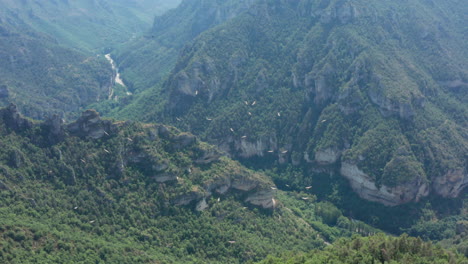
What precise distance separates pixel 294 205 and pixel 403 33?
90.5 metres

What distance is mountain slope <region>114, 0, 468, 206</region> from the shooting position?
13062 cm

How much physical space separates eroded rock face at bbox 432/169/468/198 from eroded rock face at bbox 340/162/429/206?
11.2 ft

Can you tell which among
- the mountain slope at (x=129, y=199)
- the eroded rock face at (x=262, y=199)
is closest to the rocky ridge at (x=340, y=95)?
the mountain slope at (x=129, y=199)

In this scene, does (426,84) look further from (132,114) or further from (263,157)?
(132,114)

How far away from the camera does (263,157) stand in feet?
502

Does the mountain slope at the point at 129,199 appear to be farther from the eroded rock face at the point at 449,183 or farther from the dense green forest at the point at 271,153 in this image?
the eroded rock face at the point at 449,183

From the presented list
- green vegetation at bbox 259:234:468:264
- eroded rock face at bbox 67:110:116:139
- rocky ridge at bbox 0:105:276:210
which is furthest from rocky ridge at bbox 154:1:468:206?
eroded rock face at bbox 67:110:116:139

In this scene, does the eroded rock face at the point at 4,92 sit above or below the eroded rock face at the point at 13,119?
below

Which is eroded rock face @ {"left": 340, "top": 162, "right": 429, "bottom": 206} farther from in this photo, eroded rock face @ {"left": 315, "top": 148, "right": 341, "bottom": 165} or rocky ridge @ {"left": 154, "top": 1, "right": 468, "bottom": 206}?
eroded rock face @ {"left": 315, "top": 148, "right": 341, "bottom": 165}

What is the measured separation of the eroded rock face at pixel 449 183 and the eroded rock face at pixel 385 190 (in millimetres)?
3405

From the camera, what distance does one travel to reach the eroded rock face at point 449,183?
4978 inches

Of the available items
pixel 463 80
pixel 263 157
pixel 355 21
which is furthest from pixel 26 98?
pixel 463 80

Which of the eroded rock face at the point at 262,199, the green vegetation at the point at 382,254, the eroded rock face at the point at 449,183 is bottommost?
the eroded rock face at the point at 262,199

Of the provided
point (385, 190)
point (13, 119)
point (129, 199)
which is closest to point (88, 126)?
point (13, 119)
